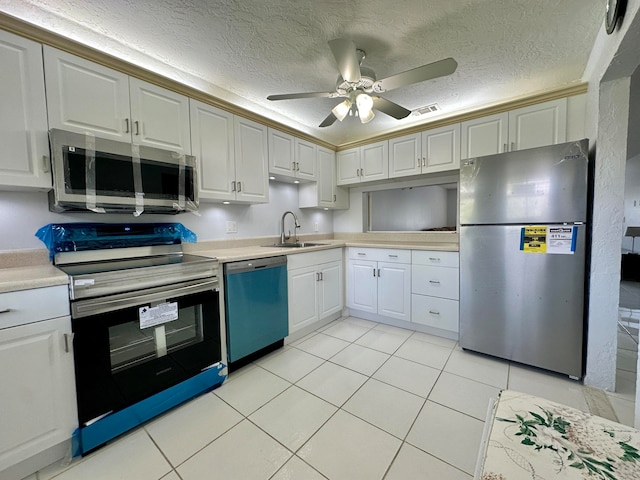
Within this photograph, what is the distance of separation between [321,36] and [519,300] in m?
2.36

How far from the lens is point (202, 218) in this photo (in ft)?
7.94

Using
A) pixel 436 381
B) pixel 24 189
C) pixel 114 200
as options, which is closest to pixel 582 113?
pixel 436 381

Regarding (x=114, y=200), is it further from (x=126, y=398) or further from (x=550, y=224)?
(x=550, y=224)

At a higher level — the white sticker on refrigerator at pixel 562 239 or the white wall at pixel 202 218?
the white wall at pixel 202 218

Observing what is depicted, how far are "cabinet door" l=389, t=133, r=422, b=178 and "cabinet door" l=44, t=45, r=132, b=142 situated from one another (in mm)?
2452

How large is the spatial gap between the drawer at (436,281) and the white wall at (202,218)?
1.49 metres

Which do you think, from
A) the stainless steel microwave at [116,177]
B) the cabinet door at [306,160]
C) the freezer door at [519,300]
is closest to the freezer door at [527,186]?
the freezer door at [519,300]

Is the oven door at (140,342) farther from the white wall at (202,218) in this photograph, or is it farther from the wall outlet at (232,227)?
the wall outlet at (232,227)

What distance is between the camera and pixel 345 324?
9.78 ft

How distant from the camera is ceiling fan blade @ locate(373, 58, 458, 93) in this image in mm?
1484

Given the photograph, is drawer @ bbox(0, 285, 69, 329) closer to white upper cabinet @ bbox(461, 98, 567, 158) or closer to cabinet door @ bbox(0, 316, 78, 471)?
cabinet door @ bbox(0, 316, 78, 471)

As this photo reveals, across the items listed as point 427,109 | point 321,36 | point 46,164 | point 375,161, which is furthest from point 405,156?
point 46,164

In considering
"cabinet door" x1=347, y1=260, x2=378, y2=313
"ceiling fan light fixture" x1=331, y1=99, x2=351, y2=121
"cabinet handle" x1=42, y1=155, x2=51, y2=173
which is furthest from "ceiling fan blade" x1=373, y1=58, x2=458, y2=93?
"cabinet handle" x1=42, y1=155, x2=51, y2=173

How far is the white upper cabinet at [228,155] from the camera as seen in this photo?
212 cm
